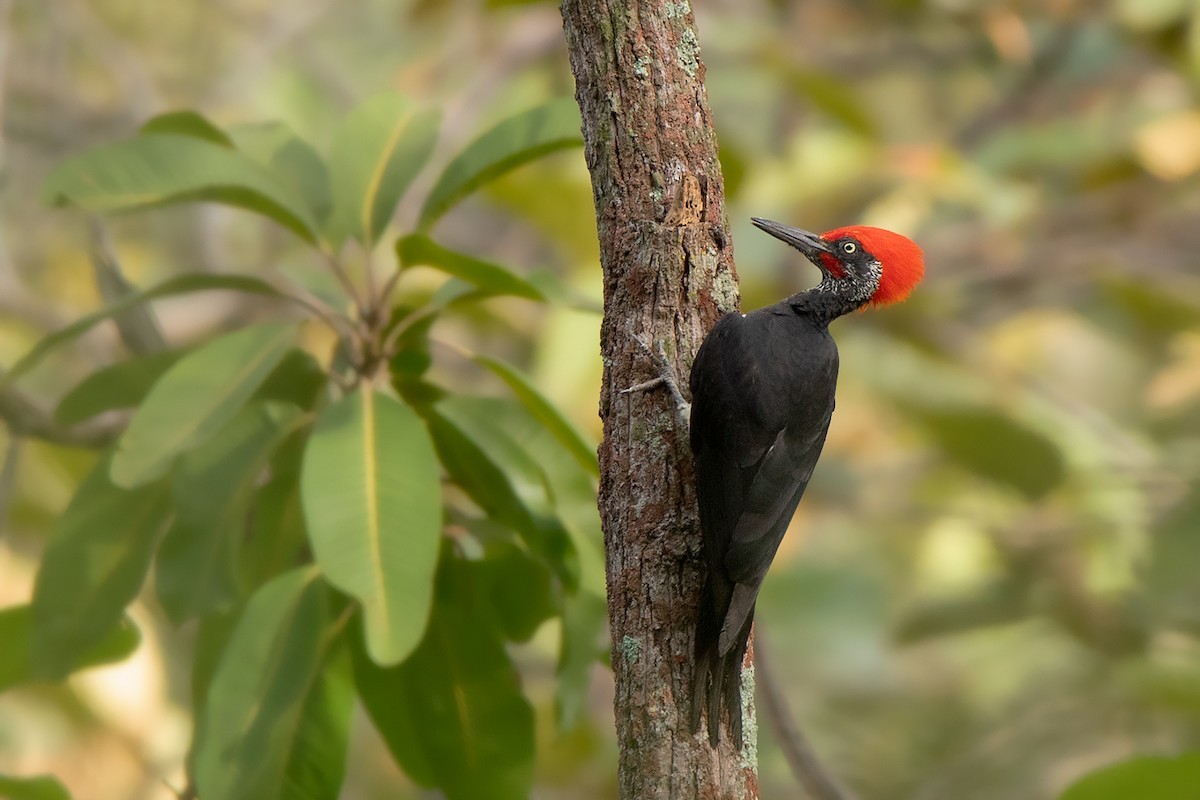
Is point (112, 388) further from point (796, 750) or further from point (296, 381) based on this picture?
point (796, 750)

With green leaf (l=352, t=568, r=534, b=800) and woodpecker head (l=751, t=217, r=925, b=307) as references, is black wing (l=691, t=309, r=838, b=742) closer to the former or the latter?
woodpecker head (l=751, t=217, r=925, b=307)

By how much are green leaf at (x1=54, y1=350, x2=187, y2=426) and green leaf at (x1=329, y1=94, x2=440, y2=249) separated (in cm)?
59

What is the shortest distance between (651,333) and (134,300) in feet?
4.10

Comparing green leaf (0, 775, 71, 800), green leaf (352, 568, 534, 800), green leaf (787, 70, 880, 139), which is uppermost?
green leaf (787, 70, 880, 139)

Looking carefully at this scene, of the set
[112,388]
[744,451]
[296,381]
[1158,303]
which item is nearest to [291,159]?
[296,381]

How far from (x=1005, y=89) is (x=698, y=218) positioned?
6722 mm

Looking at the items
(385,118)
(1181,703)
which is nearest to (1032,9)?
(1181,703)

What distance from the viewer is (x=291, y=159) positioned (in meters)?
3.35

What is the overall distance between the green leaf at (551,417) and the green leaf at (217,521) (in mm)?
577

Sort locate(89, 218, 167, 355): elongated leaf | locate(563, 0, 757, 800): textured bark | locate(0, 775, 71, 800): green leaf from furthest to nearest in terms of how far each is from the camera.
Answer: locate(89, 218, 167, 355): elongated leaf → locate(0, 775, 71, 800): green leaf → locate(563, 0, 757, 800): textured bark

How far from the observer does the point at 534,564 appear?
3.13m

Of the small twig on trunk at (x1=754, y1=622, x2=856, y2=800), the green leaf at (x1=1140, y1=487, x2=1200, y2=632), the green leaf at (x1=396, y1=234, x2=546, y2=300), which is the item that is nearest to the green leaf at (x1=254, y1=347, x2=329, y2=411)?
the green leaf at (x1=396, y1=234, x2=546, y2=300)

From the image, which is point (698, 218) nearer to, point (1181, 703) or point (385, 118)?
point (385, 118)

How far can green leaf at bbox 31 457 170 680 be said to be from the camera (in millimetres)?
2998
